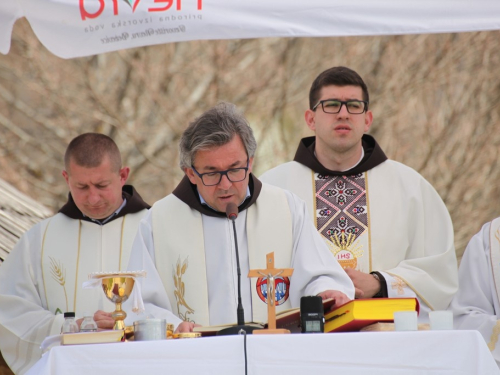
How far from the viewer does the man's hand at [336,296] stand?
180 inches

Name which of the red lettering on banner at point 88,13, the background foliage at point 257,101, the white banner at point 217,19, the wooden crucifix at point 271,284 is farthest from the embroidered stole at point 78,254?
the background foliage at point 257,101

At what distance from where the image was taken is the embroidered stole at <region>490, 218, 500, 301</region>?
6243 mm

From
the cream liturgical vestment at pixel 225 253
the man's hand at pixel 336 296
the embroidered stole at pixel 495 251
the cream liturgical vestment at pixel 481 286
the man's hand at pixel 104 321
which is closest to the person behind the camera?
the man's hand at pixel 336 296

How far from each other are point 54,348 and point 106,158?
2.35 meters

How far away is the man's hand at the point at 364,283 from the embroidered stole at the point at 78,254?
1.44m

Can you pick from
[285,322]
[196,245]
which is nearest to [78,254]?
[196,245]

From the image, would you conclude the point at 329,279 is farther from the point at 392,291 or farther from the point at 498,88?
the point at 498,88

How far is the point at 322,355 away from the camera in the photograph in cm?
397

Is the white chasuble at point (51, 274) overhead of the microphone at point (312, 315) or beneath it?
overhead

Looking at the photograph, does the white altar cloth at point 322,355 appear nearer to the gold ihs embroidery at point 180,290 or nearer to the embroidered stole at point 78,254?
the gold ihs embroidery at point 180,290

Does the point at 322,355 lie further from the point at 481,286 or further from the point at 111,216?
the point at 111,216

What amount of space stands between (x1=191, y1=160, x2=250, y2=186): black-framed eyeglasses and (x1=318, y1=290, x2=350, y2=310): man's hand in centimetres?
74

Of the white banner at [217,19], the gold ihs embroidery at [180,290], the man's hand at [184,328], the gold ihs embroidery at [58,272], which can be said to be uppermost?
the white banner at [217,19]

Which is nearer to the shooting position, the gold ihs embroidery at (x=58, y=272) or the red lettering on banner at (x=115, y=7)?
the red lettering on banner at (x=115, y=7)
